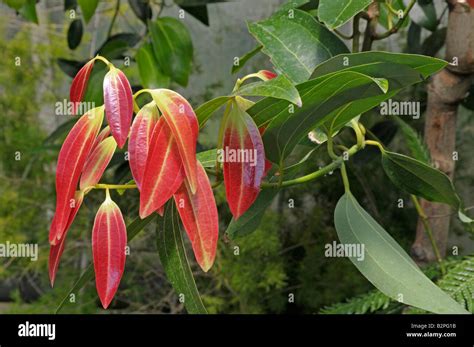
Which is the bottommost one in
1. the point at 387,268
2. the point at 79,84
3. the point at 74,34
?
the point at 387,268

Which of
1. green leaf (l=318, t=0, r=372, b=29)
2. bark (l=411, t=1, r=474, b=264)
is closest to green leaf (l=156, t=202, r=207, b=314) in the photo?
green leaf (l=318, t=0, r=372, b=29)

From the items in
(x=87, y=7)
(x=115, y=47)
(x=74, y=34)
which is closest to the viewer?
(x=87, y=7)

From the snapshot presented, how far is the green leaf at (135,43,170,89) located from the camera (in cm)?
92

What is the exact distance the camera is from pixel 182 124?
30 centimetres

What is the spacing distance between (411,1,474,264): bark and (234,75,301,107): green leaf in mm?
424

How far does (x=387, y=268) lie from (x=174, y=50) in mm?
636

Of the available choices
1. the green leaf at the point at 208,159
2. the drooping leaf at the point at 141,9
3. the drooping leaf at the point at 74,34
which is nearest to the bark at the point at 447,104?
the green leaf at the point at 208,159

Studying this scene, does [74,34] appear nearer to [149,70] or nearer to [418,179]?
[149,70]

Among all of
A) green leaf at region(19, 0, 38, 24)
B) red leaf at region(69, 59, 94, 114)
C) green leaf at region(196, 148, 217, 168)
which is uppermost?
green leaf at region(19, 0, 38, 24)

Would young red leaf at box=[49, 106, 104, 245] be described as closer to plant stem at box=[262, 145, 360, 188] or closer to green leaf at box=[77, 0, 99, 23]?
plant stem at box=[262, 145, 360, 188]

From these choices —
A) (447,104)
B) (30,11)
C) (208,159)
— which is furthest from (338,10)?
(30,11)

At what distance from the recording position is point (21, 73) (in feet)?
4.75
